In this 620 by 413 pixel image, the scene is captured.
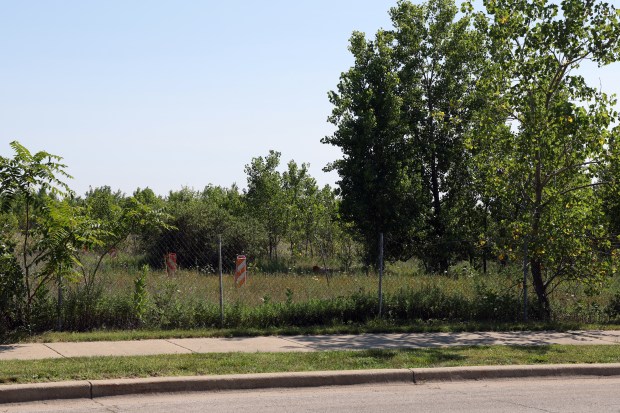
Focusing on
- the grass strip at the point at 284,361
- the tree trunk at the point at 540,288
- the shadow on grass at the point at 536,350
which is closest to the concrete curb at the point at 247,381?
the grass strip at the point at 284,361

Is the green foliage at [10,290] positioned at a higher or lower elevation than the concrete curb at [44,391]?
higher

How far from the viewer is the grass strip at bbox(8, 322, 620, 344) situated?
37.7 ft

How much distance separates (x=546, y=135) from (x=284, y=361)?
7.44 metres

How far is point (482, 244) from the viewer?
1600 centimetres

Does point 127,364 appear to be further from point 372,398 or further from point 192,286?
point 192,286

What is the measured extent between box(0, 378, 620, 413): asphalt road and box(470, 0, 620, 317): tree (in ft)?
18.7

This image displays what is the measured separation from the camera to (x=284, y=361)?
10.1m

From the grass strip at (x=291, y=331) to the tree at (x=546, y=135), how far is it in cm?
124

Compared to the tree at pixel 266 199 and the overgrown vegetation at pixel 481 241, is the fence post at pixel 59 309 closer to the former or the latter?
the overgrown vegetation at pixel 481 241

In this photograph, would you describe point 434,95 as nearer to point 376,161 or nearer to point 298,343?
point 376,161

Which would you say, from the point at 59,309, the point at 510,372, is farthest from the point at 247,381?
the point at 59,309

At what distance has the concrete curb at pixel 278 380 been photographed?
8.20 m

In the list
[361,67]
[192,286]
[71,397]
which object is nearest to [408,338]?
[192,286]

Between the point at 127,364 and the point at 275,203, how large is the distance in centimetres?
2943
